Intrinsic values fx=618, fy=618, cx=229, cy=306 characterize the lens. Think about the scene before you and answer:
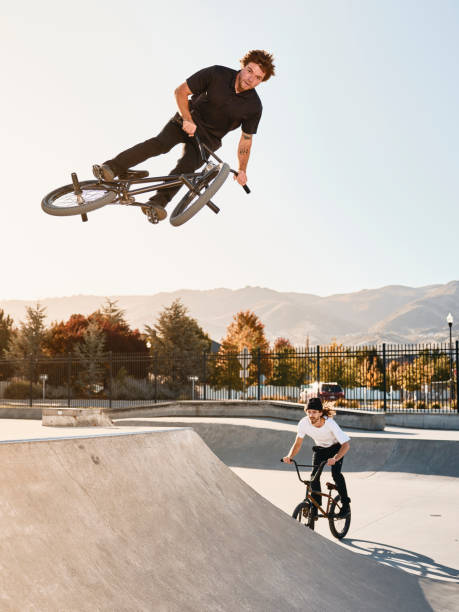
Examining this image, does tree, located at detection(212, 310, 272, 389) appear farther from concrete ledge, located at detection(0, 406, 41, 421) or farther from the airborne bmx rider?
the airborne bmx rider

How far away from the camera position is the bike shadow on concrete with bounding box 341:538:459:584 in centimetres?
565

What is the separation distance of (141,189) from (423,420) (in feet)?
48.9

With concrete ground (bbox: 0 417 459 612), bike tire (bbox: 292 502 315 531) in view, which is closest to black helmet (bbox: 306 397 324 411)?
bike tire (bbox: 292 502 315 531)

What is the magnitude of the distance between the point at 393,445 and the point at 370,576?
8302mm

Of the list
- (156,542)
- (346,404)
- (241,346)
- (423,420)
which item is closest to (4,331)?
(241,346)

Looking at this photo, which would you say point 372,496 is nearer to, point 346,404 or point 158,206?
point 158,206

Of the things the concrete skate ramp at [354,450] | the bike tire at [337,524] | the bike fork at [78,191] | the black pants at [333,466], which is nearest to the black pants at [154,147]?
the bike fork at [78,191]

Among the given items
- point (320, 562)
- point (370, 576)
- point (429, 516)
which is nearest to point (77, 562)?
point (320, 562)

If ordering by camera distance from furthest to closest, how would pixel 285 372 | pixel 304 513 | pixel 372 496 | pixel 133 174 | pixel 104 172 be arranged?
pixel 285 372 → pixel 372 496 → pixel 304 513 → pixel 133 174 → pixel 104 172

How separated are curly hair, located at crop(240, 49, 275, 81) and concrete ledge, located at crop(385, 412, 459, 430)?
14928 millimetres

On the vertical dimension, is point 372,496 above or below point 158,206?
below

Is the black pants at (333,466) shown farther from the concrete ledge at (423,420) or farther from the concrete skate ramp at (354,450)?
the concrete ledge at (423,420)

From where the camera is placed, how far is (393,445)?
42.7 ft

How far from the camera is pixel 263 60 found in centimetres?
560
